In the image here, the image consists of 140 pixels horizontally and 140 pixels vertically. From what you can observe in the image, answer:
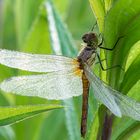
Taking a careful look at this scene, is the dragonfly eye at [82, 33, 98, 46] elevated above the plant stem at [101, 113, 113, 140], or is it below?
above

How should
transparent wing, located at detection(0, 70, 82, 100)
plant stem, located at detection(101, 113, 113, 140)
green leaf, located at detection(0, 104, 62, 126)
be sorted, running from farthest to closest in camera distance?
1. transparent wing, located at detection(0, 70, 82, 100)
2. plant stem, located at detection(101, 113, 113, 140)
3. green leaf, located at detection(0, 104, 62, 126)

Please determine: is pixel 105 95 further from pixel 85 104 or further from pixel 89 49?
pixel 89 49

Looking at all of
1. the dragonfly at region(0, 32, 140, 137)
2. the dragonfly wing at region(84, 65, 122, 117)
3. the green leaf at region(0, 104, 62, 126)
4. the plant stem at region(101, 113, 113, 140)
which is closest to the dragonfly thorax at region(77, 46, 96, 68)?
the dragonfly at region(0, 32, 140, 137)

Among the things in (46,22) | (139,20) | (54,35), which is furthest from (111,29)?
(46,22)

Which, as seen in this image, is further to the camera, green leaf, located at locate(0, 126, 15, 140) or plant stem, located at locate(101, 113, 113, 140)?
green leaf, located at locate(0, 126, 15, 140)

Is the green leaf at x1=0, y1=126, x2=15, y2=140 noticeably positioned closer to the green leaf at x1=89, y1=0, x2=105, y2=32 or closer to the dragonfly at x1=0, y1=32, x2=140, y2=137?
the dragonfly at x1=0, y1=32, x2=140, y2=137

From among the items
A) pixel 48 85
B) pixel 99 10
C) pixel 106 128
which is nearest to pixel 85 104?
pixel 48 85

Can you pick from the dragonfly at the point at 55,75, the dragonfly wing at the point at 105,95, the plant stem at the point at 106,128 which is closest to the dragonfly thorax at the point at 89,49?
the dragonfly at the point at 55,75
